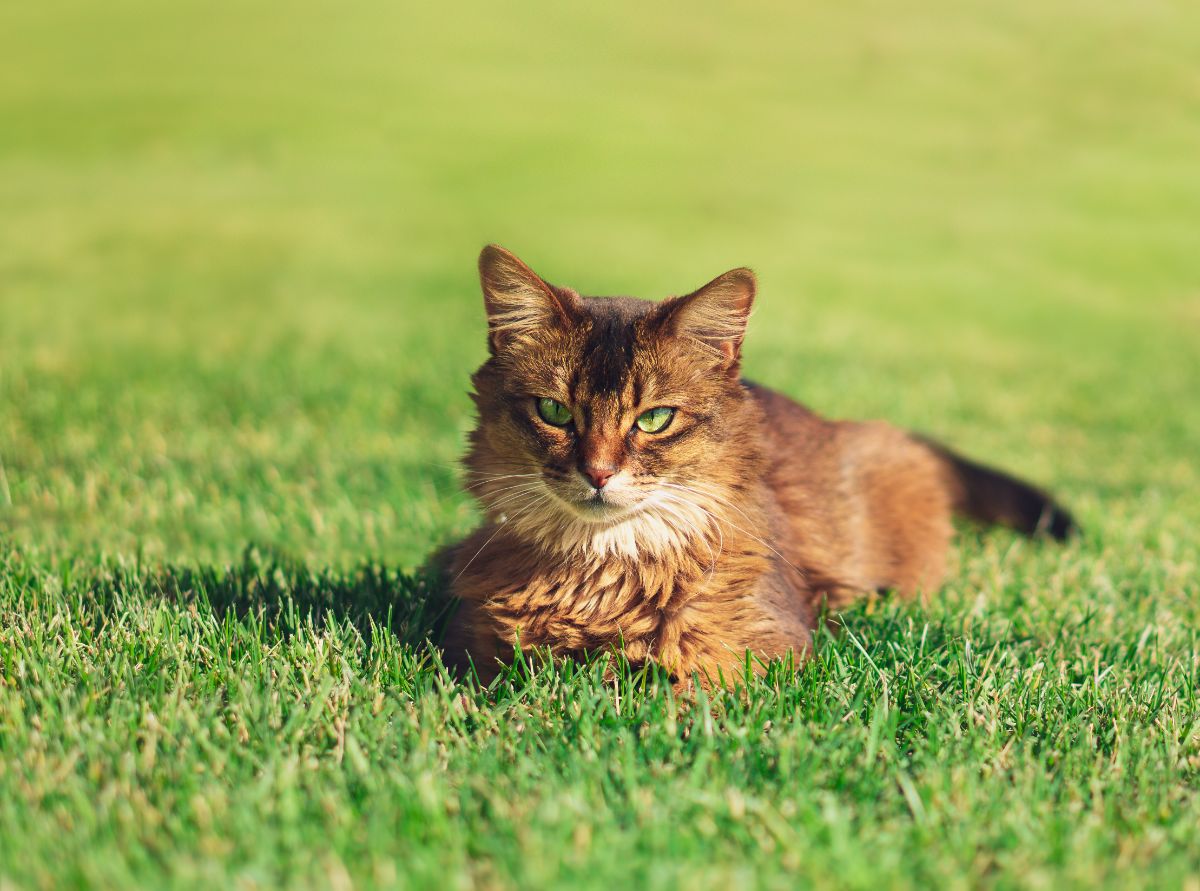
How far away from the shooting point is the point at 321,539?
16.0 ft

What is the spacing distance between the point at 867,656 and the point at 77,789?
6.87 ft

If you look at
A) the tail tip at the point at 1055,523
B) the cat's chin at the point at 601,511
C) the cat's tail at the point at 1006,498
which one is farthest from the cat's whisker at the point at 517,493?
the tail tip at the point at 1055,523

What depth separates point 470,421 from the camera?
726cm

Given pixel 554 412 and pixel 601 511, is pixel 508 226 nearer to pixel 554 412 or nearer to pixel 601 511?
pixel 554 412

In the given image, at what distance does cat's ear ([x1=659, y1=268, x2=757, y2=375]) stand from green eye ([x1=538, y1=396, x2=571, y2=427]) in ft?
1.35

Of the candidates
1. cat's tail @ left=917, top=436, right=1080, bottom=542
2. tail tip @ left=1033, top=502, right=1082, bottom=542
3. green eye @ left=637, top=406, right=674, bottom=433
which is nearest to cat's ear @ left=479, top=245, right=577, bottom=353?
green eye @ left=637, top=406, right=674, bottom=433

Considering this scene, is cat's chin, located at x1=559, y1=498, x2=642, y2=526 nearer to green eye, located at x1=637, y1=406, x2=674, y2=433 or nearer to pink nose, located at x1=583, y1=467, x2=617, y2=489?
pink nose, located at x1=583, y1=467, x2=617, y2=489

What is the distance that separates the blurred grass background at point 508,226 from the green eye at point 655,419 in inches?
78.7

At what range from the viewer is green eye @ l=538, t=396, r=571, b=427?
10.5 ft

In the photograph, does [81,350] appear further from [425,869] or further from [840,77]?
[840,77]

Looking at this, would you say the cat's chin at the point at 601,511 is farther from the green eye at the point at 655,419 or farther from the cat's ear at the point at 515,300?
the cat's ear at the point at 515,300

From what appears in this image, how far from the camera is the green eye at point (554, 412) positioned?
3205mm

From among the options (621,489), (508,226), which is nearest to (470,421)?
(621,489)

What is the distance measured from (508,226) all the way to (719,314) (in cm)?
1440
